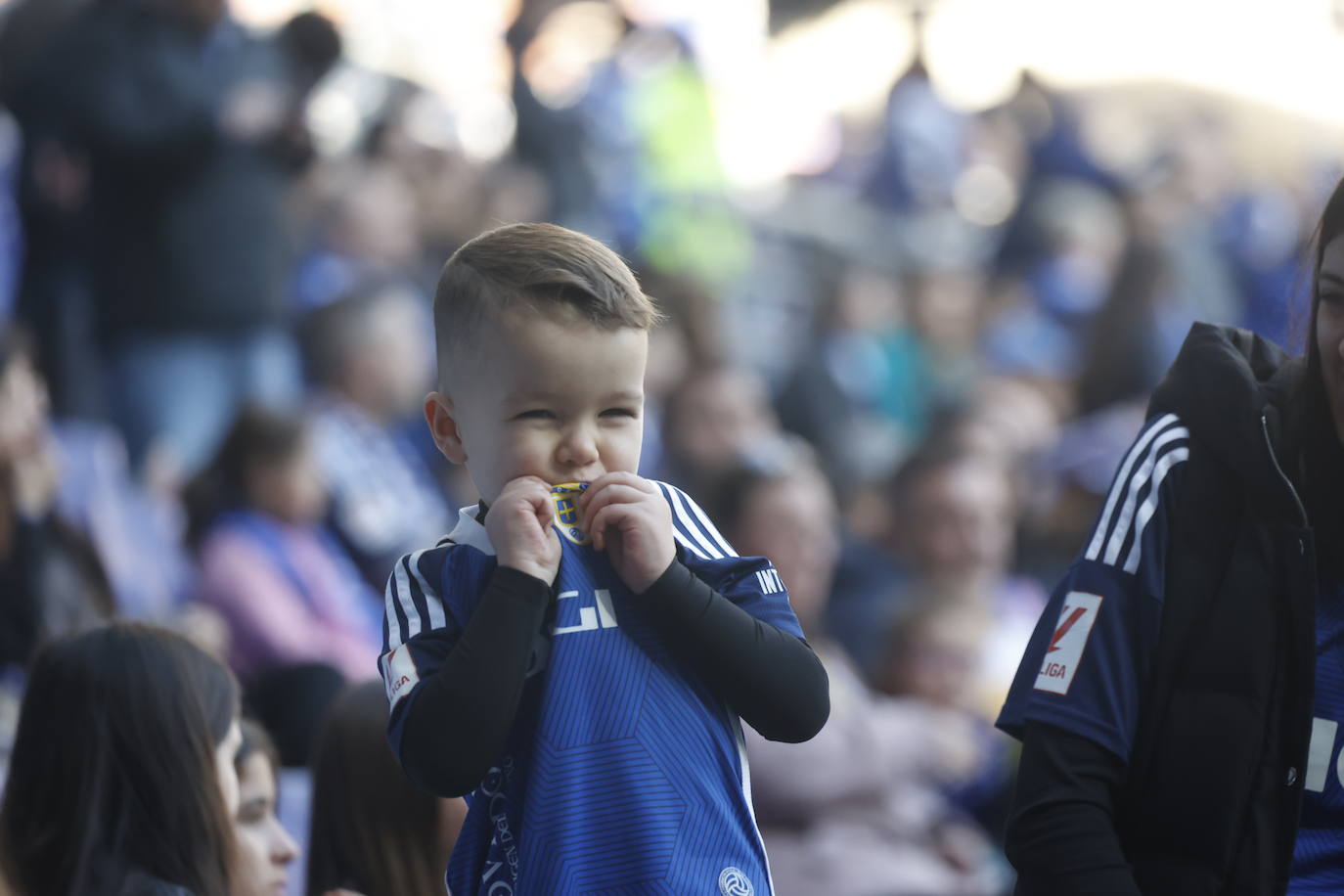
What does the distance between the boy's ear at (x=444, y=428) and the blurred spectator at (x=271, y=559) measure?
2.69 m

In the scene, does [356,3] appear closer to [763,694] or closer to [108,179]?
[108,179]

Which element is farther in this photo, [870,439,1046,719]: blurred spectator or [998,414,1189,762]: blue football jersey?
[870,439,1046,719]: blurred spectator

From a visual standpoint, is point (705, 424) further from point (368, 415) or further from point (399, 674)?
point (399, 674)

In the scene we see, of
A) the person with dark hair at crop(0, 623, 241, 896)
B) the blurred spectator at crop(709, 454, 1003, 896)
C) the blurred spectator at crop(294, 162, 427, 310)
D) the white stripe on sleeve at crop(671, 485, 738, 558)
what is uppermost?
the blurred spectator at crop(294, 162, 427, 310)

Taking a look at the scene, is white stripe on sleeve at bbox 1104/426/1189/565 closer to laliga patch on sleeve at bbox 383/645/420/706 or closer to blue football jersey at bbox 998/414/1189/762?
blue football jersey at bbox 998/414/1189/762

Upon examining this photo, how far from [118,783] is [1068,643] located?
1.45 m

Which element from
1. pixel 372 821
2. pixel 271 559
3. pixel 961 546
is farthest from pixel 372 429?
pixel 372 821

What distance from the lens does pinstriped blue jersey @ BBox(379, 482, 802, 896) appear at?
5.78 feet

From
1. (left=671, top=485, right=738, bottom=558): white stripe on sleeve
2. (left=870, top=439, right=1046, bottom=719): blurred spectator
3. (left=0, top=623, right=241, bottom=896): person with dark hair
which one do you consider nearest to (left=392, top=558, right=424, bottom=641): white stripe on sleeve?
(left=671, top=485, right=738, bottom=558): white stripe on sleeve

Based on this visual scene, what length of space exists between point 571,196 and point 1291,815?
6.33 meters

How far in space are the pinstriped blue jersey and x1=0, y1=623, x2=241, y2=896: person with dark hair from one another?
27.2 inches

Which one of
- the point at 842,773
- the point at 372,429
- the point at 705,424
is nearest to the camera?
the point at 842,773

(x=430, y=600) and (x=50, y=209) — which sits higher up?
(x=50, y=209)

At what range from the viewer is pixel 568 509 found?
1899 mm
